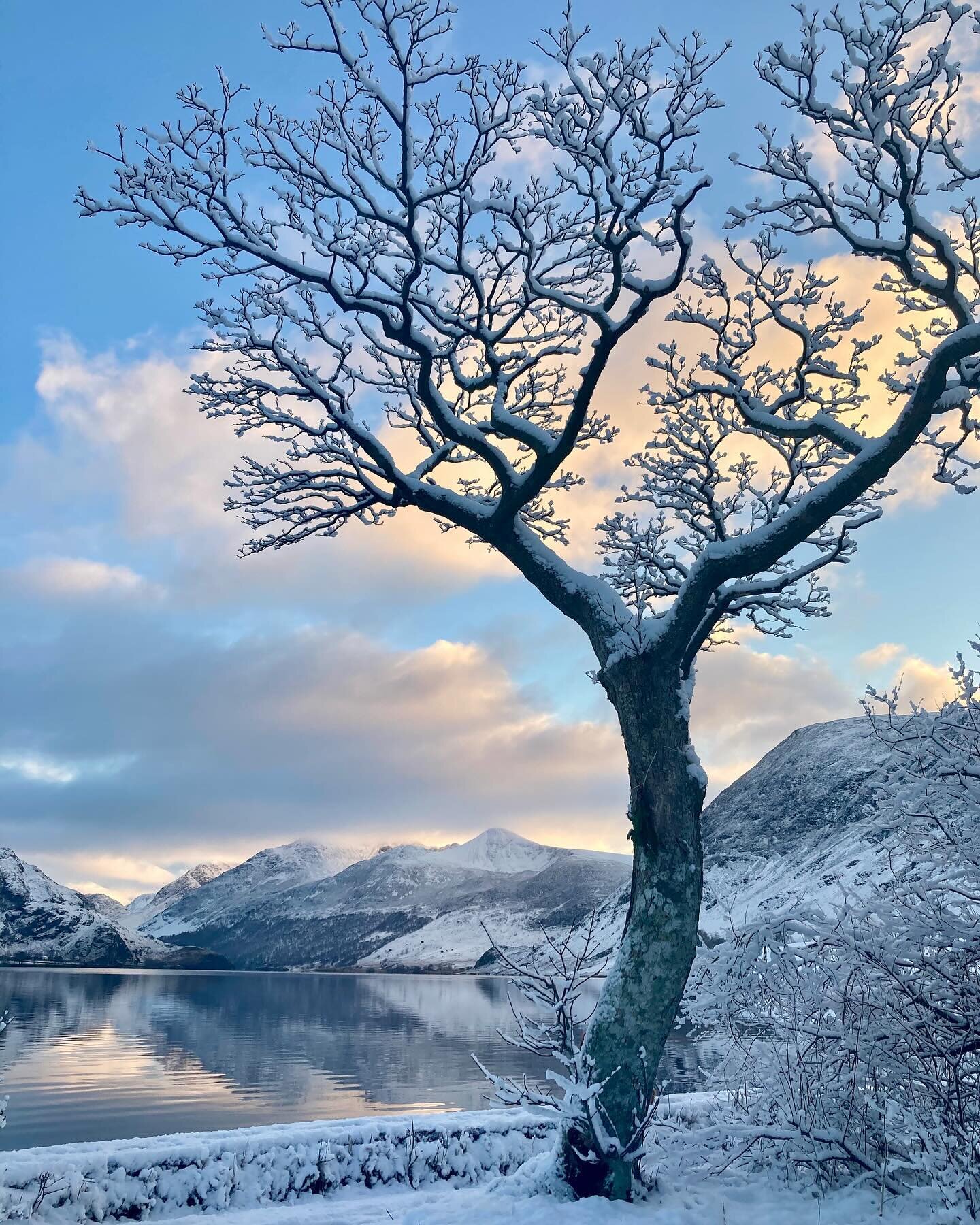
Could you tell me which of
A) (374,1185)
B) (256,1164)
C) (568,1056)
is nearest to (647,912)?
(568,1056)

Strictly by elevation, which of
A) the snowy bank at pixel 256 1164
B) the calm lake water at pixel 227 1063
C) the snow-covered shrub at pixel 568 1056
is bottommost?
the calm lake water at pixel 227 1063

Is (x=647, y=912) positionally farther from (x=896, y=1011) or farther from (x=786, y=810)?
(x=786, y=810)

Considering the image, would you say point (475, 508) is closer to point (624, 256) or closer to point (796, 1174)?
point (624, 256)

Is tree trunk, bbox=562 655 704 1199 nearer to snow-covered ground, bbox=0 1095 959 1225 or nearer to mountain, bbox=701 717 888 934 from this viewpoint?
snow-covered ground, bbox=0 1095 959 1225

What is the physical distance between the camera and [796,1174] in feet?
31.6

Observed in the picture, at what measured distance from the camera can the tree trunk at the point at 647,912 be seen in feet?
31.0

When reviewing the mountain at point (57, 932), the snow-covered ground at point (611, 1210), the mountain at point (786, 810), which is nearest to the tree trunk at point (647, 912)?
the snow-covered ground at point (611, 1210)

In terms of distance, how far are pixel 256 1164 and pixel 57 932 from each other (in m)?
201

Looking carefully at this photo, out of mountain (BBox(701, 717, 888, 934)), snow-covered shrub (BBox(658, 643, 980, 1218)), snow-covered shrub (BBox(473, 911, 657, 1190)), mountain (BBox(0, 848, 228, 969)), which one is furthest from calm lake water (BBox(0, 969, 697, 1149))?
mountain (BBox(0, 848, 228, 969))

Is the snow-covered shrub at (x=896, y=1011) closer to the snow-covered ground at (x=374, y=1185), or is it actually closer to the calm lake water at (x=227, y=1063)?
the snow-covered ground at (x=374, y=1185)

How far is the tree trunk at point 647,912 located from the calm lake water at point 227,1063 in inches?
258

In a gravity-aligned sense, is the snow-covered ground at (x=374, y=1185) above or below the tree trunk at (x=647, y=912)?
below

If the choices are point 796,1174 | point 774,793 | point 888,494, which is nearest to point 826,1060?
point 796,1174

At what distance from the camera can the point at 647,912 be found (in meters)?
10.1
